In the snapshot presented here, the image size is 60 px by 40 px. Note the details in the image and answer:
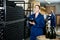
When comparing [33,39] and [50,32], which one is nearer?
[50,32]

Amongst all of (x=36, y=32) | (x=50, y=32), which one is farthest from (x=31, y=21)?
(x=50, y=32)

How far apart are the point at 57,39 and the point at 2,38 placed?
83cm

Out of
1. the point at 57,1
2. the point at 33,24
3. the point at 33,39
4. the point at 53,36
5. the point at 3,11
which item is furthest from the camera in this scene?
the point at 57,1

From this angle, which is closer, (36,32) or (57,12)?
(36,32)

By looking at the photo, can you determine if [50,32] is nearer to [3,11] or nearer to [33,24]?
[33,24]

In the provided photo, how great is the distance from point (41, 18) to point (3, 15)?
68.9 inches

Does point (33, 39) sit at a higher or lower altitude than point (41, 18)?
lower

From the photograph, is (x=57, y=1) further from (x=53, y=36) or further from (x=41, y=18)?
(x=53, y=36)

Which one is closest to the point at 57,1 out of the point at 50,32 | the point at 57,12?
the point at 57,12

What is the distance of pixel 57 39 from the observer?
1659 mm

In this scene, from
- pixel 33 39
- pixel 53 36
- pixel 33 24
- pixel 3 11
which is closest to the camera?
pixel 3 11

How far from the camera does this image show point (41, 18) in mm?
2674

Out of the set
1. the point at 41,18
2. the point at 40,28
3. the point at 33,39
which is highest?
the point at 41,18

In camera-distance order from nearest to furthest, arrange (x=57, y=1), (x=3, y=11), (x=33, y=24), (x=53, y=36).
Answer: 1. (x=3, y=11)
2. (x=53, y=36)
3. (x=33, y=24)
4. (x=57, y=1)
